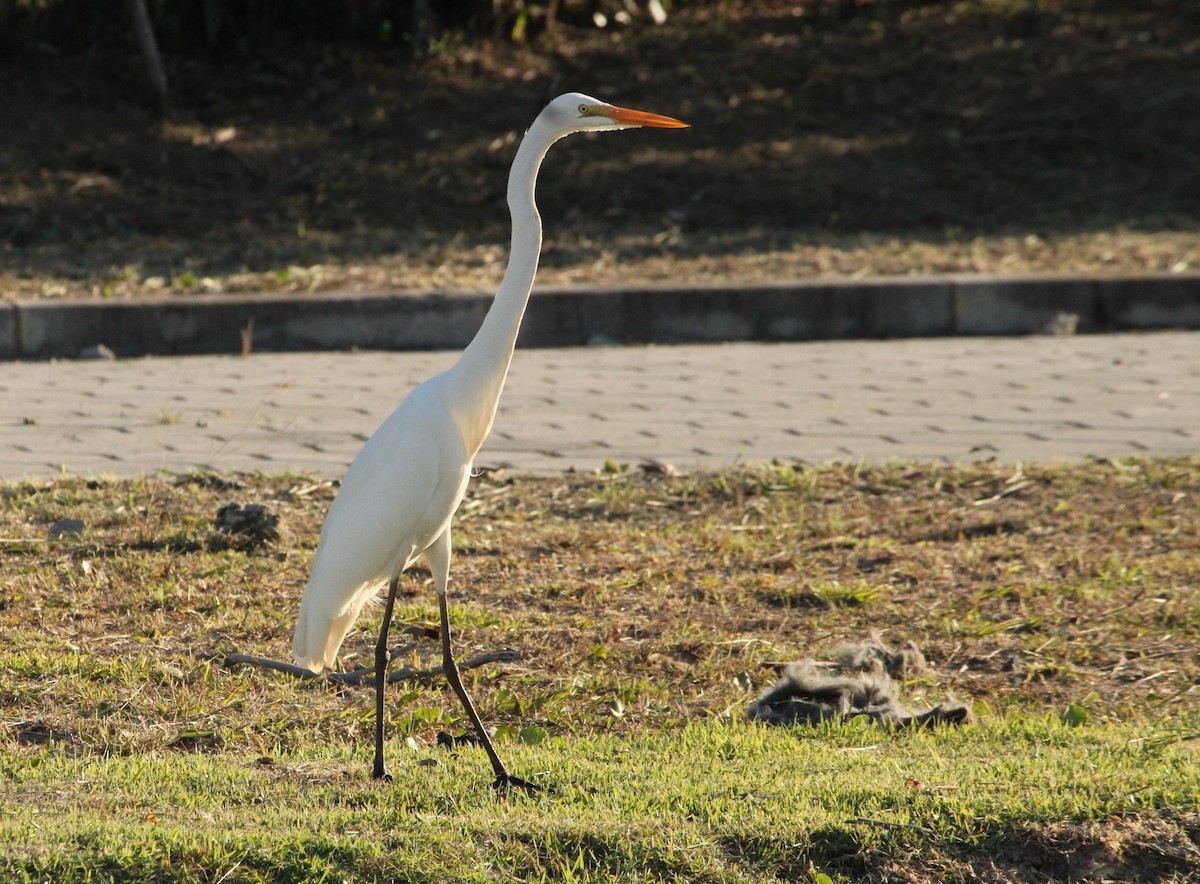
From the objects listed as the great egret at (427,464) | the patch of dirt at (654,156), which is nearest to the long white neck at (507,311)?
the great egret at (427,464)

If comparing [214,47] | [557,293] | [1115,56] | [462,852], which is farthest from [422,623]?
[1115,56]

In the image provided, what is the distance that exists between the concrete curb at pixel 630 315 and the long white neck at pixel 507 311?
4822 millimetres

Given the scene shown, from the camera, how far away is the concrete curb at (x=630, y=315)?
26.1 ft

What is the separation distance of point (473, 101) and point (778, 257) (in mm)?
3506

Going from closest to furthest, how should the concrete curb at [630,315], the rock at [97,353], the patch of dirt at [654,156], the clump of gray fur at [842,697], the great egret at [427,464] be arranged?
the great egret at [427,464] → the clump of gray fur at [842,697] → the rock at [97,353] → the concrete curb at [630,315] → the patch of dirt at [654,156]

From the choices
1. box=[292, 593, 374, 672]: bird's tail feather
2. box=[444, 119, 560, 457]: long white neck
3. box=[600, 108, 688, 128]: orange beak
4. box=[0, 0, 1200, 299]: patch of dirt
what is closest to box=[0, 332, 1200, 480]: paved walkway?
box=[0, 0, 1200, 299]: patch of dirt

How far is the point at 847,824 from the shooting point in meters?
3.00

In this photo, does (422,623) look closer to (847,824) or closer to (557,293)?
(847,824)

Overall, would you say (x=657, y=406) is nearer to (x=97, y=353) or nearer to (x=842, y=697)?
(x=97, y=353)

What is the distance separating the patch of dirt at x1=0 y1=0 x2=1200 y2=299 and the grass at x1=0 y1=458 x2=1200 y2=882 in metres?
3.74

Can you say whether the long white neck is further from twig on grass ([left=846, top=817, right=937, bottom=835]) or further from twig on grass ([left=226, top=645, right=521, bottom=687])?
twig on grass ([left=846, top=817, right=937, bottom=835])

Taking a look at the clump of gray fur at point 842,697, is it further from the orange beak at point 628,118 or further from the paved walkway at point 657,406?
the paved walkway at point 657,406

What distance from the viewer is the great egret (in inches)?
128

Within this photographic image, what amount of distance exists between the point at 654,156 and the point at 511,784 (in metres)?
8.33
